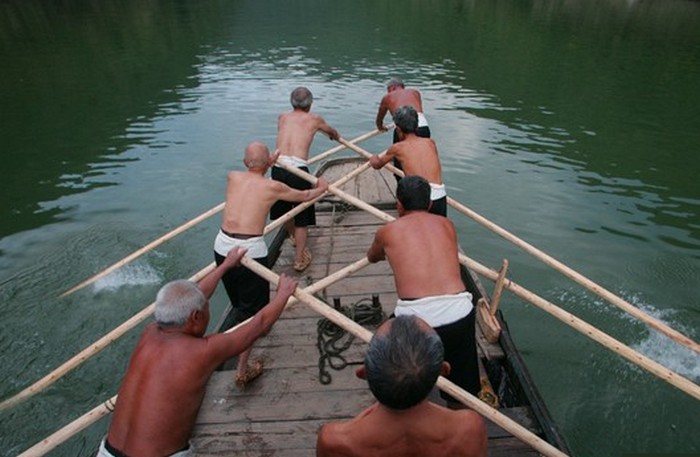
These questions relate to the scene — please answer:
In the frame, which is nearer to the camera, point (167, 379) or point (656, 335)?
point (167, 379)

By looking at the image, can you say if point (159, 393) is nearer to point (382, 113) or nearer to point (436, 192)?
point (436, 192)

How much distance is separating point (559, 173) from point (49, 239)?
12.8 meters

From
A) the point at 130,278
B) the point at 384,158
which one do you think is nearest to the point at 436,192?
the point at 384,158

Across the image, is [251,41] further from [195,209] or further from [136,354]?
[136,354]

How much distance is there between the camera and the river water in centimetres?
612

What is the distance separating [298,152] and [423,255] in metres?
3.62

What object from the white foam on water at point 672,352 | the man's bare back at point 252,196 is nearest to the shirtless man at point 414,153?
the man's bare back at point 252,196

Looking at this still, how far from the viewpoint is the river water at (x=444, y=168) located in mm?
6121

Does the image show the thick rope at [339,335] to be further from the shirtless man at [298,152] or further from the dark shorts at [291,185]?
the dark shorts at [291,185]

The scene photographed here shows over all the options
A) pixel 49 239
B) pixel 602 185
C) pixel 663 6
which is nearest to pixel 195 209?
pixel 49 239

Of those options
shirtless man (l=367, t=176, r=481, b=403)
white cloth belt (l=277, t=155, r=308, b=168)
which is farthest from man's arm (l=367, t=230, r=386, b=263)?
white cloth belt (l=277, t=155, r=308, b=168)

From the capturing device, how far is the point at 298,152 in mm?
6621

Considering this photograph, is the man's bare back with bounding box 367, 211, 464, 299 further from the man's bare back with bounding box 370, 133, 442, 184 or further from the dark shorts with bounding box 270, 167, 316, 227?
the dark shorts with bounding box 270, 167, 316, 227

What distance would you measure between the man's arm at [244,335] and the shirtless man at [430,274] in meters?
0.98
